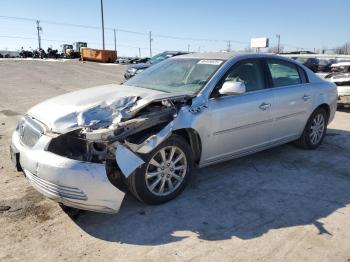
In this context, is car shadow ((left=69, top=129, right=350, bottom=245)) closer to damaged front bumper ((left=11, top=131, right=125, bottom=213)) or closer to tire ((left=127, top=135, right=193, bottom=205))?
tire ((left=127, top=135, right=193, bottom=205))

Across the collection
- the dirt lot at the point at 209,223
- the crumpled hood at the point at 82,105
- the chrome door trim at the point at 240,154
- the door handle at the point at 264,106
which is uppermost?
the crumpled hood at the point at 82,105

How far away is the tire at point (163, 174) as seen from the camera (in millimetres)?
3818

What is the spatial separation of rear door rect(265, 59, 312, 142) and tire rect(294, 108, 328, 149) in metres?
0.16

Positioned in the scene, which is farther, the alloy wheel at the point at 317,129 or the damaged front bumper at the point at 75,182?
the alloy wheel at the point at 317,129

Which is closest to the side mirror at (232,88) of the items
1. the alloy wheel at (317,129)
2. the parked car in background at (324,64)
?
the alloy wheel at (317,129)

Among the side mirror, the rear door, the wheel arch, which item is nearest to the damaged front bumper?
the side mirror

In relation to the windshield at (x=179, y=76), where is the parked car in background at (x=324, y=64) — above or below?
below

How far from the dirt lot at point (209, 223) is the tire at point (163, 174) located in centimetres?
14

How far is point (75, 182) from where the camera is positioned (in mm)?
3387

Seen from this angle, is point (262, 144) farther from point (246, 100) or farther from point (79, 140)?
point (79, 140)

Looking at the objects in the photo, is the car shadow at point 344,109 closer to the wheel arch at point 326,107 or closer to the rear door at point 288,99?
the wheel arch at point 326,107

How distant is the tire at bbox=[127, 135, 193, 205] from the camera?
3.82 metres

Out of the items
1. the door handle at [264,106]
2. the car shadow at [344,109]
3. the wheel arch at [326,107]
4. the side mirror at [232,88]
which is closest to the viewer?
the side mirror at [232,88]

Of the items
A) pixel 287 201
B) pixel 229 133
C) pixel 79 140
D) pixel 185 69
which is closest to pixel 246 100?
pixel 229 133
